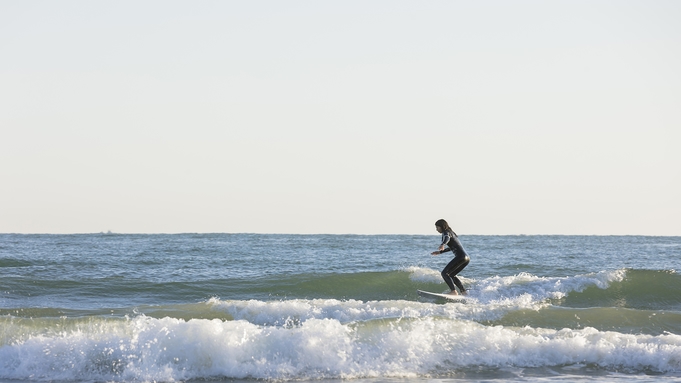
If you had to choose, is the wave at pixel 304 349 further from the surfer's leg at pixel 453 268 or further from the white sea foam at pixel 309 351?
the surfer's leg at pixel 453 268

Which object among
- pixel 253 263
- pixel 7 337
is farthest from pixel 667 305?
pixel 7 337

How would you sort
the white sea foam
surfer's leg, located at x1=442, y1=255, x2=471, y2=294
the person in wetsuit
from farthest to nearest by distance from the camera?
surfer's leg, located at x1=442, y1=255, x2=471, y2=294, the person in wetsuit, the white sea foam

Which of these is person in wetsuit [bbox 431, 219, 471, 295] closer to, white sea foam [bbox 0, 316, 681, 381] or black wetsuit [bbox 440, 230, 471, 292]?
black wetsuit [bbox 440, 230, 471, 292]

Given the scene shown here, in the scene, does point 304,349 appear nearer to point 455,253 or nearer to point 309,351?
point 309,351

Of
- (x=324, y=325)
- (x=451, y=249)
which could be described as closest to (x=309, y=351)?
(x=324, y=325)

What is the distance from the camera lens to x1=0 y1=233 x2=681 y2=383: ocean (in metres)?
10.0

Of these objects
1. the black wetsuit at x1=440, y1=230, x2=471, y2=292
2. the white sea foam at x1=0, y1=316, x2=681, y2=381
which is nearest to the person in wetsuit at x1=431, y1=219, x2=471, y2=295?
the black wetsuit at x1=440, y1=230, x2=471, y2=292

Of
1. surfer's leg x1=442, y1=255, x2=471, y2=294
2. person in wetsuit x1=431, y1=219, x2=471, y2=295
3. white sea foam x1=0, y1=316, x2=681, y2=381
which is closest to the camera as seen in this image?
white sea foam x1=0, y1=316, x2=681, y2=381

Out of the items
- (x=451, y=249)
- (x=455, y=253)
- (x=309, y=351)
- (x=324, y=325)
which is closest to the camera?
(x=309, y=351)

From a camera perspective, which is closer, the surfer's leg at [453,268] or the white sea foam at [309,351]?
the white sea foam at [309,351]

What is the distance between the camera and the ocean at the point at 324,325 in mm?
10039

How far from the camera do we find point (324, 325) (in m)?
11.0

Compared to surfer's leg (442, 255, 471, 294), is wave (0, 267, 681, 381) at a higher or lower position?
lower

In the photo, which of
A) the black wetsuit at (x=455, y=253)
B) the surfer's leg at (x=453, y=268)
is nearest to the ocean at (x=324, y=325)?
the surfer's leg at (x=453, y=268)
